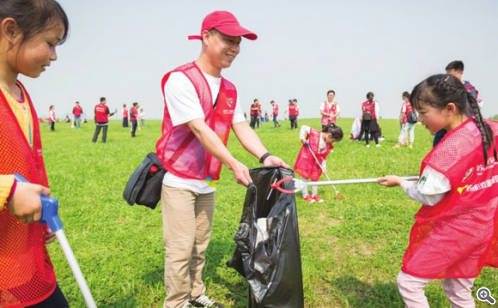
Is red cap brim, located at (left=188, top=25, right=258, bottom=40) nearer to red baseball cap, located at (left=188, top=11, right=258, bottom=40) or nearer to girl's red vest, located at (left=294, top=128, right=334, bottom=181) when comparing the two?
red baseball cap, located at (left=188, top=11, right=258, bottom=40)

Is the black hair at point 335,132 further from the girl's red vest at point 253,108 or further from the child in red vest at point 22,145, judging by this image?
the girl's red vest at point 253,108

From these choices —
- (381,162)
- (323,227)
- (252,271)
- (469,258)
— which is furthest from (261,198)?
(381,162)

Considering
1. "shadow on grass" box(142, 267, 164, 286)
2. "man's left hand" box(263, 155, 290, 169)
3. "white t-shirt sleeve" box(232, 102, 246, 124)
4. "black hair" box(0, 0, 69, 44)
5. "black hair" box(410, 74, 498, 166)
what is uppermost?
"black hair" box(0, 0, 69, 44)

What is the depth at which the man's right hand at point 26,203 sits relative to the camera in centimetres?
125

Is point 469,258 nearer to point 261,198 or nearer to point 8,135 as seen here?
point 261,198

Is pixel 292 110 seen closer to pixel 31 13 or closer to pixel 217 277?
pixel 217 277

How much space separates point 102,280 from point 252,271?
82.9 inches

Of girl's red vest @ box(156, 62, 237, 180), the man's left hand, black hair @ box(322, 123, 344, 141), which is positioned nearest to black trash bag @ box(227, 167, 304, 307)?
the man's left hand

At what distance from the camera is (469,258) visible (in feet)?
7.14

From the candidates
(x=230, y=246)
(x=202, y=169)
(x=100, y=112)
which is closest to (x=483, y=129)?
(x=202, y=169)

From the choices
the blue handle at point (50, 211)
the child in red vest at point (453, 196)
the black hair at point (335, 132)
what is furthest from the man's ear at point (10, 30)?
the black hair at point (335, 132)

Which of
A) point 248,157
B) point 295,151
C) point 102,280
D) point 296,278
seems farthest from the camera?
point 295,151

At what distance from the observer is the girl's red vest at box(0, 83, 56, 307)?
54.0 inches

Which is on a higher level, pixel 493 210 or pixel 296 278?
pixel 493 210
